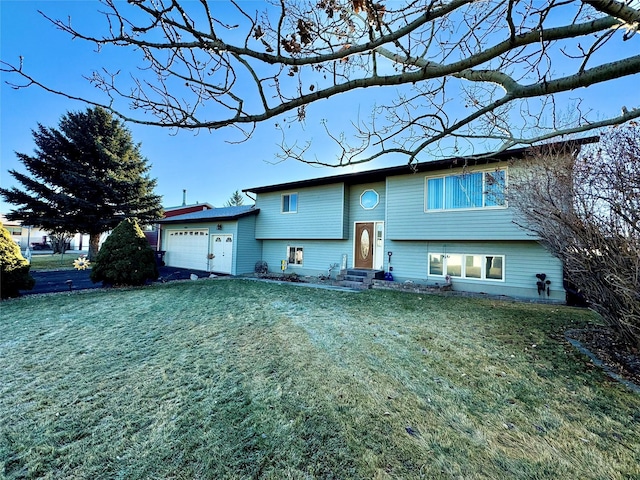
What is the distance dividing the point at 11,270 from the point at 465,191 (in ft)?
45.6

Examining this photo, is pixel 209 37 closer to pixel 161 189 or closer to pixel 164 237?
pixel 164 237

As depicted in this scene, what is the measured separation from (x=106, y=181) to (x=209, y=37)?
2264cm

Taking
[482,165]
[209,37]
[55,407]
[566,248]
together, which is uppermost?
[482,165]

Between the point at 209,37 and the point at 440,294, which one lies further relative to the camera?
the point at 440,294

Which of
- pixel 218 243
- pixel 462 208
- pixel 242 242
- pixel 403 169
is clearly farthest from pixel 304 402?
pixel 218 243

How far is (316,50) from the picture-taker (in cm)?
272

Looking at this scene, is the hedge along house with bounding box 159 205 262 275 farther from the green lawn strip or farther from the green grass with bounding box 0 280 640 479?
the green grass with bounding box 0 280 640 479

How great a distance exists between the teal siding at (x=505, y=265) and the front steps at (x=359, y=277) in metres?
0.91

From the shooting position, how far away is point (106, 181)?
19859mm

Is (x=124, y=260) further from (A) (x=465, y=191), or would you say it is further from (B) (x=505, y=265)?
(B) (x=505, y=265)

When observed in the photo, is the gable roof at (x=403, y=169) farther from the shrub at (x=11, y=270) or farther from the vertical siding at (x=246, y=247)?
the shrub at (x=11, y=270)

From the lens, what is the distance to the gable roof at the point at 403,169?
244 inches

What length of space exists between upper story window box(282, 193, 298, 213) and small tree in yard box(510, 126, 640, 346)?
10281 mm

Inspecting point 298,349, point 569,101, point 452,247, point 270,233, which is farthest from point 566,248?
point 270,233
